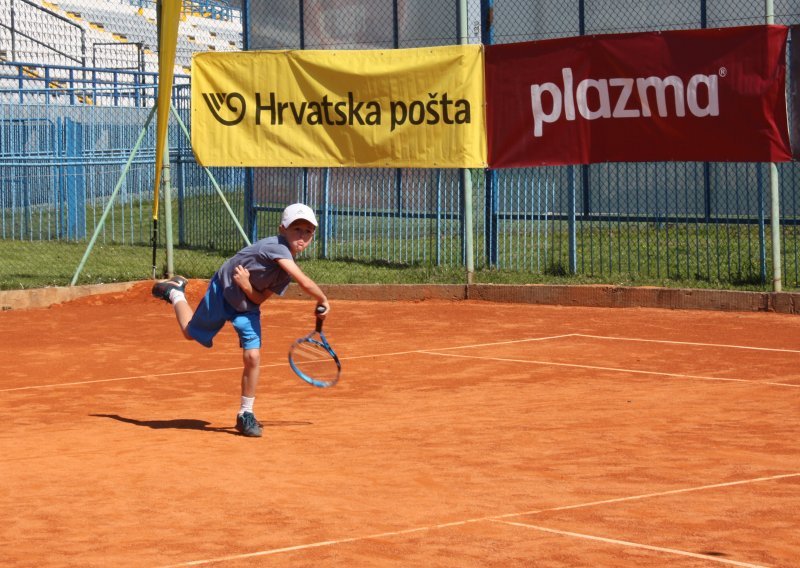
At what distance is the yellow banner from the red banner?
17.6 inches

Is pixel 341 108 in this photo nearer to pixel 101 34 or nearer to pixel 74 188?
pixel 74 188

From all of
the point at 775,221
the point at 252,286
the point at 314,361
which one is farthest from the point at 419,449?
the point at 775,221

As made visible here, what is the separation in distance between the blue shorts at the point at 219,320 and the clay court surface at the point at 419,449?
0.62 m

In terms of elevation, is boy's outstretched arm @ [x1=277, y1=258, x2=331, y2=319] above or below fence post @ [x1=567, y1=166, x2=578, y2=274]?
below

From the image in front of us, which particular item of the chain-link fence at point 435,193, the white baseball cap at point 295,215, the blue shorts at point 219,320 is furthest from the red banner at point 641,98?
the blue shorts at point 219,320

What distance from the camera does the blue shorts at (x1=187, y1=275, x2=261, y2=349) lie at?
31.1 feet

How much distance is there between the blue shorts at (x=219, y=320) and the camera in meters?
9.49

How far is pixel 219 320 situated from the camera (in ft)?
31.8

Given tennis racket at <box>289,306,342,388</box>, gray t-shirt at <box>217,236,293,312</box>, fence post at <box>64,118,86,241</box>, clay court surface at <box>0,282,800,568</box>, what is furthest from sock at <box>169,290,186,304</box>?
fence post at <box>64,118,86,241</box>

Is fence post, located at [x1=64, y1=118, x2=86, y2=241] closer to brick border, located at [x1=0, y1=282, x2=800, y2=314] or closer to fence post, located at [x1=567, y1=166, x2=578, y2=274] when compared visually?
brick border, located at [x1=0, y1=282, x2=800, y2=314]

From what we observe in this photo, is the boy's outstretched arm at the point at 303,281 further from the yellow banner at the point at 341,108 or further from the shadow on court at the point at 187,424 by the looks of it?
the yellow banner at the point at 341,108

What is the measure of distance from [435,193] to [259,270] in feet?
37.8

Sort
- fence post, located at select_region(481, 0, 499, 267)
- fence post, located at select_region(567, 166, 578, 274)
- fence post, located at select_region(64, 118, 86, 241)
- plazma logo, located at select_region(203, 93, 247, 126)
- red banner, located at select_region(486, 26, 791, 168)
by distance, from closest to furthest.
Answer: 1. red banner, located at select_region(486, 26, 791, 168)
2. fence post, located at select_region(567, 166, 578, 274)
3. plazma logo, located at select_region(203, 93, 247, 126)
4. fence post, located at select_region(481, 0, 499, 267)
5. fence post, located at select_region(64, 118, 86, 241)

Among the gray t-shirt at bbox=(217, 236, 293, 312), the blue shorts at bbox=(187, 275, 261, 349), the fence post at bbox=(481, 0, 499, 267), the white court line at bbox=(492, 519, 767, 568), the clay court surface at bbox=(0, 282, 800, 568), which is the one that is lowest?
the white court line at bbox=(492, 519, 767, 568)
